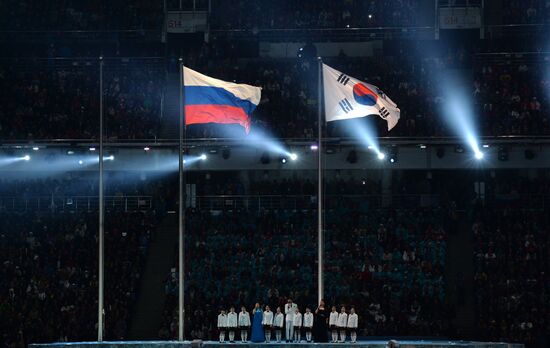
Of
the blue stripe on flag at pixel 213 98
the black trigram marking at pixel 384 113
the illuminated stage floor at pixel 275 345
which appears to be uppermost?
the blue stripe on flag at pixel 213 98

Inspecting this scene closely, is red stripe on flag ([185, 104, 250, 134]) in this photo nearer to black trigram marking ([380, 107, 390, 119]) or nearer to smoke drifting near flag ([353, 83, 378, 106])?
smoke drifting near flag ([353, 83, 378, 106])

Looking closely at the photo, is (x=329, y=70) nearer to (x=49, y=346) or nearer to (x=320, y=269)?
(x=320, y=269)

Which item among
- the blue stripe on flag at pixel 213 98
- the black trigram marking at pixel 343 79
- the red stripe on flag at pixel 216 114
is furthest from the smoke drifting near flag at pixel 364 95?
the red stripe on flag at pixel 216 114

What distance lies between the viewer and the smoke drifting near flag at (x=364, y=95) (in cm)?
4528

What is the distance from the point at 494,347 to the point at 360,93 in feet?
30.7

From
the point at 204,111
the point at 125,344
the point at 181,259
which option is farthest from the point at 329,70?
the point at 125,344

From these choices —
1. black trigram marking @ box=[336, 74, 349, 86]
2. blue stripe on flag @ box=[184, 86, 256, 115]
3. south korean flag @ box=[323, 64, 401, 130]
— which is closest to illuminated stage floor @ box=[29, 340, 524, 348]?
south korean flag @ box=[323, 64, 401, 130]

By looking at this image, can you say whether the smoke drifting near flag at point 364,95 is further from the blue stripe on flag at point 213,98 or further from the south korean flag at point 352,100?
the blue stripe on flag at point 213,98

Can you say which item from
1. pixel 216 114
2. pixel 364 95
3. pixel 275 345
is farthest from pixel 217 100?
pixel 275 345

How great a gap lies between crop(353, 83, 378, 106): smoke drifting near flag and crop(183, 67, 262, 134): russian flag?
317 cm

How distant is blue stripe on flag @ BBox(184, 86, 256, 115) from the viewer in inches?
1791

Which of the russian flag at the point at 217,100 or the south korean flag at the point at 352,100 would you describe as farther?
the russian flag at the point at 217,100

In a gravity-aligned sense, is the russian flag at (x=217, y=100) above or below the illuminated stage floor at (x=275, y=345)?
above

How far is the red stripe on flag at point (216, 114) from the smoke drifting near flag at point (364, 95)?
145 inches
